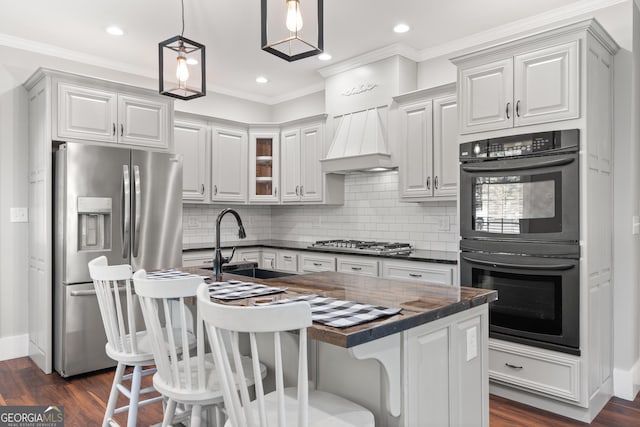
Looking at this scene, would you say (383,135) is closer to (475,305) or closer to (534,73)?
(534,73)

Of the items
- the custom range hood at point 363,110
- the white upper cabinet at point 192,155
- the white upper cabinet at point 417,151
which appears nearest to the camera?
the white upper cabinet at point 417,151

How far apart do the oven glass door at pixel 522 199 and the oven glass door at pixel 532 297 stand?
0.17 metres

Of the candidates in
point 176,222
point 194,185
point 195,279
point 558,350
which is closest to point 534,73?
point 558,350

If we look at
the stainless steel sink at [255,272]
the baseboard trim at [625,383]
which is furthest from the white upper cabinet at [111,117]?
the baseboard trim at [625,383]

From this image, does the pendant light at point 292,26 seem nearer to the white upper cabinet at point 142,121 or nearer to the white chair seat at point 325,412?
the white chair seat at point 325,412

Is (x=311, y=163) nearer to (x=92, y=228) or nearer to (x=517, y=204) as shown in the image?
(x=92, y=228)

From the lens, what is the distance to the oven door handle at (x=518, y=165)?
2.79m

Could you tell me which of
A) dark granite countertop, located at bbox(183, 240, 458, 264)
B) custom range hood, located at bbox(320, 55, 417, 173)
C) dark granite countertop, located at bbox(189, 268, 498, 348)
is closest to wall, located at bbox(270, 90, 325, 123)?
custom range hood, located at bbox(320, 55, 417, 173)

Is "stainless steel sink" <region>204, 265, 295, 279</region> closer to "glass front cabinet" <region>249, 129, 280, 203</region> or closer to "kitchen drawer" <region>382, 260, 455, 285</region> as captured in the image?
"kitchen drawer" <region>382, 260, 455, 285</region>

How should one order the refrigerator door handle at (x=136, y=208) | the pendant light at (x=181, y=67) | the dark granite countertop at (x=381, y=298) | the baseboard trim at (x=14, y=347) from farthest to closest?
1. the baseboard trim at (x=14, y=347)
2. the refrigerator door handle at (x=136, y=208)
3. the pendant light at (x=181, y=67)
4. the dark granite countertop at (x=381, y=298)

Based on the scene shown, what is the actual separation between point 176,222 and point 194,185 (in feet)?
3.10

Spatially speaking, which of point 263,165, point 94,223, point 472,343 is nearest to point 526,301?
point 472,343

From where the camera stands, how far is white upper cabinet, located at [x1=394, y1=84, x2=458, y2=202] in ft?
12.6

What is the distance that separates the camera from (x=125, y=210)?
3.70 m
